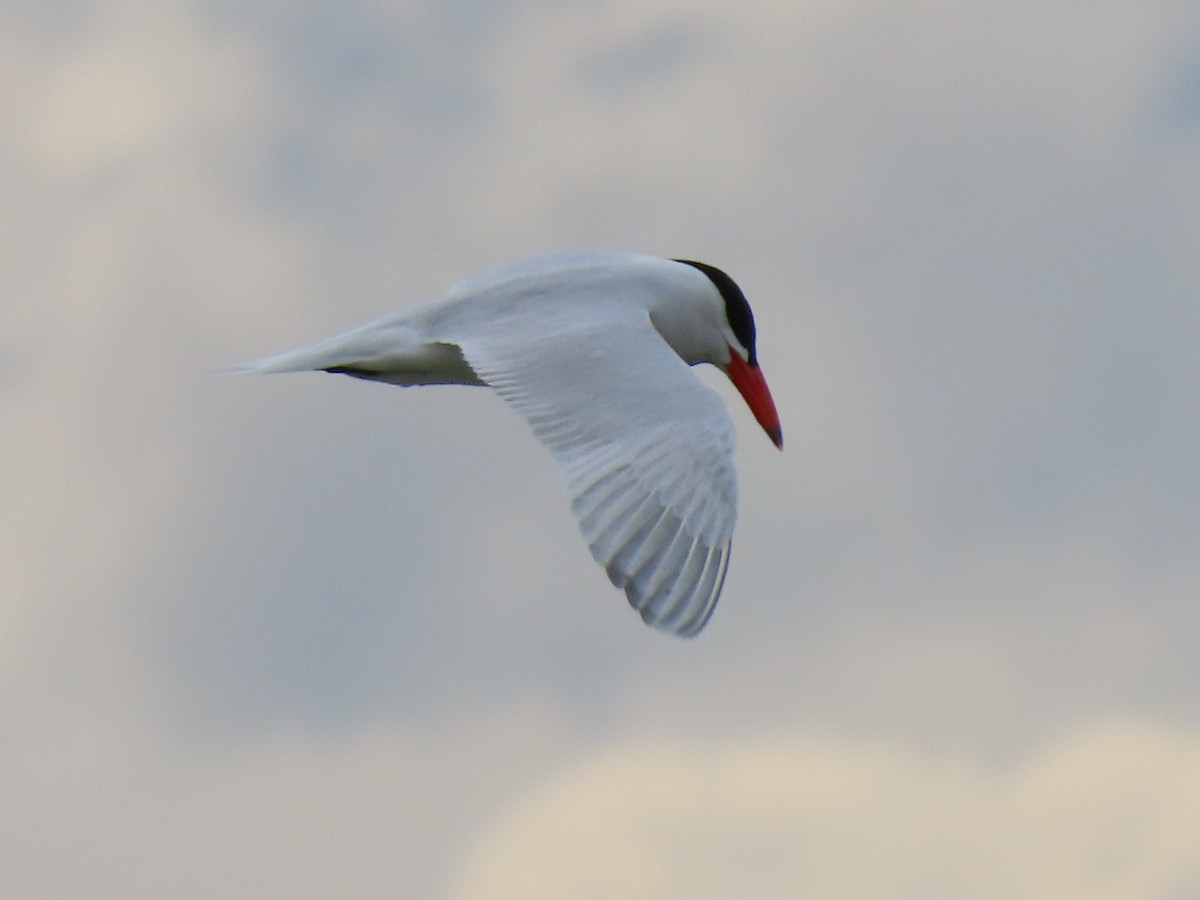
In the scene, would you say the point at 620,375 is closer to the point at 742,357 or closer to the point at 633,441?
the point at 633,441

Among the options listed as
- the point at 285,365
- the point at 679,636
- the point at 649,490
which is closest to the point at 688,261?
the point at 285,365

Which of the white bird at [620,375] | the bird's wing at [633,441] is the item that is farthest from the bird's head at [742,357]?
the bird's wing at [633,441]

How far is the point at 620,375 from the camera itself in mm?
9062

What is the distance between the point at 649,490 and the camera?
328 inches

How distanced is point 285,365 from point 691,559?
8.78ft

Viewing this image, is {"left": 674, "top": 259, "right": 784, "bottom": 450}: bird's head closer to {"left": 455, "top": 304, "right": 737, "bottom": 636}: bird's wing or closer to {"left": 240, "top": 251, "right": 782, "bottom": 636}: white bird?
{"left": 240, "top": 251, "right": 782, "bottom": 636}: white bird

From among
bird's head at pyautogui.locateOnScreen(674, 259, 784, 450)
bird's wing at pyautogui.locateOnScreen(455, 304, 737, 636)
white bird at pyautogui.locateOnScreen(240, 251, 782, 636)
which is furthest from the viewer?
bird's head at pyautogui.locateOnScreen(674, 259, 784, 450)

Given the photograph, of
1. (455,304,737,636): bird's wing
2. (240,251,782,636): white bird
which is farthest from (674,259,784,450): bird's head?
(455,304,737,636): bird's wing

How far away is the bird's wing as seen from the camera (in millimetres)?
7984

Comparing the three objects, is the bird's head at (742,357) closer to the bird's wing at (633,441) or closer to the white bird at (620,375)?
the white bird at (620,375)

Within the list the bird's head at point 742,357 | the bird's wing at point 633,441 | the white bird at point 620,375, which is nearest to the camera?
the bird's wing at point 633,441

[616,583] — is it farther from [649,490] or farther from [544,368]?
[544,368]

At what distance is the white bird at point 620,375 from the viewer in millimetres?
8086

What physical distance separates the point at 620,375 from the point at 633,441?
53cm
